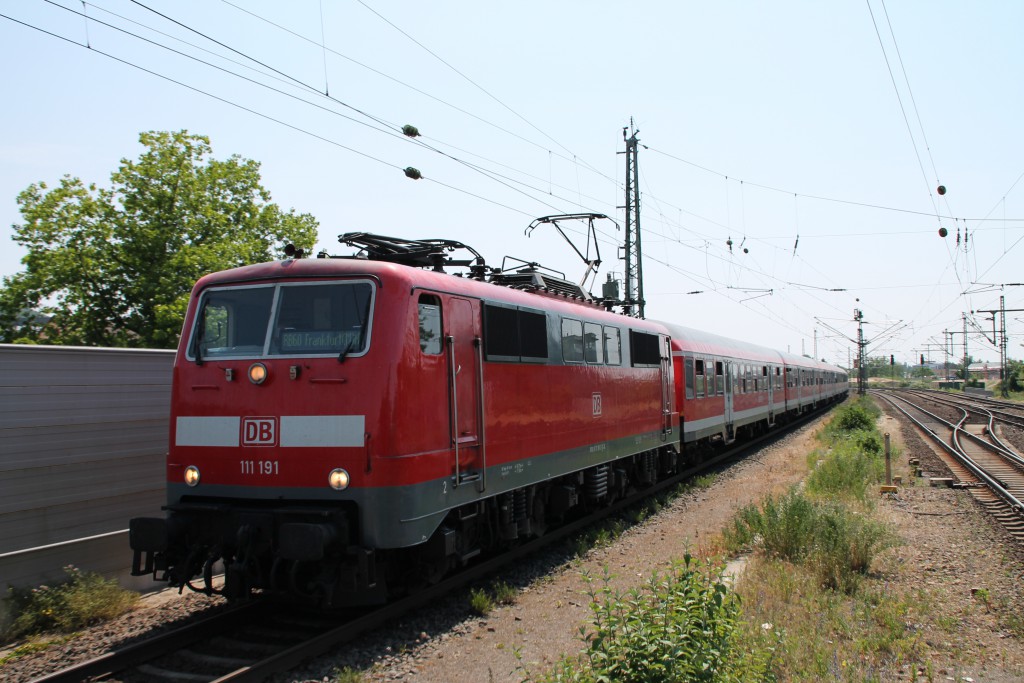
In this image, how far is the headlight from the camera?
657 cm

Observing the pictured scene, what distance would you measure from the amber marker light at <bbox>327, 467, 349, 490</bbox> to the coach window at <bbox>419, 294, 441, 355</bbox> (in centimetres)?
136

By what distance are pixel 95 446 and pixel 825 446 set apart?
20274 mm

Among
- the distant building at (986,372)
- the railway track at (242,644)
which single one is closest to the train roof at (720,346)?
the railway track at (242,644)

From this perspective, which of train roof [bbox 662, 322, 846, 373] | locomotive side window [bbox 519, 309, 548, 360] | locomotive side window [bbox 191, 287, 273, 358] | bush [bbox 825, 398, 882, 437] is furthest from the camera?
bush [bbox 825, 398, 882, 437]

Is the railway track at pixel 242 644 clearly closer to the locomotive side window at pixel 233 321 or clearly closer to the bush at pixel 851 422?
the locomotive side window at pixel 233 321

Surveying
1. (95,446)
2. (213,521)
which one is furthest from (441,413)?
(95,446)

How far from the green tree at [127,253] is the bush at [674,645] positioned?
2093 centimetres

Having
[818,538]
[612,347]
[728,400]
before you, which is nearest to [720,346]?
[728,400]

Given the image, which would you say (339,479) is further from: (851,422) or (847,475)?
(851,422)

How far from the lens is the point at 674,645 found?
15.8ft

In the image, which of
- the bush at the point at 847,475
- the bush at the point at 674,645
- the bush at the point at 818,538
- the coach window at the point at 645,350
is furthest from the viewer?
the bush at the point at 847,475

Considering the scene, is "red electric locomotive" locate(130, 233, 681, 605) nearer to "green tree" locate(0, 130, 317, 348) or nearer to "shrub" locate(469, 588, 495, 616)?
"shrub" locate(469, 588, 495, 616)

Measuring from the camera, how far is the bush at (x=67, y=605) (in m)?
6.95


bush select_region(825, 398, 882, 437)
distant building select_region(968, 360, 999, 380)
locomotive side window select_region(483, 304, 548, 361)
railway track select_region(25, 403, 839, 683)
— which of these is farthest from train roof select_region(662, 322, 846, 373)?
distant building select_region(968, 360, 999, 380)
